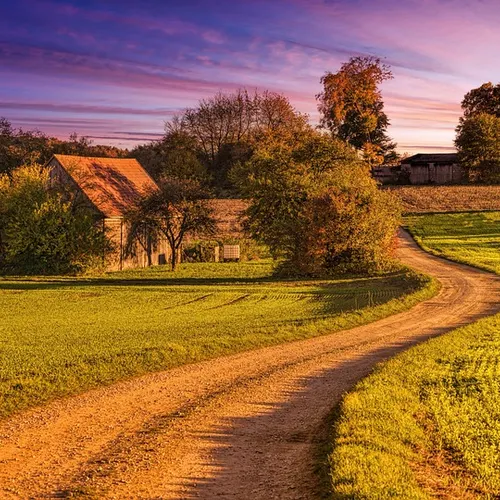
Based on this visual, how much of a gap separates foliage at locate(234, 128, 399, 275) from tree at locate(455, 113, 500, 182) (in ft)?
175

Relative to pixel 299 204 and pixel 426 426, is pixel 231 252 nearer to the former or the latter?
pixel 299 204

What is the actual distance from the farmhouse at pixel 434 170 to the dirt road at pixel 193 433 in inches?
3489

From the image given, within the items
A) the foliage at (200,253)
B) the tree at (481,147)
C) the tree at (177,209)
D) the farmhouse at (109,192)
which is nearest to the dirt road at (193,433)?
the tree at (177,209)

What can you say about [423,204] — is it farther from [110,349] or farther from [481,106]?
[110,349]

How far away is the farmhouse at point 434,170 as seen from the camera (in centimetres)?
10112

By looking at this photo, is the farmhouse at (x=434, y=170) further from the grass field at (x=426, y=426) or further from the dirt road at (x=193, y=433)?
the dirt road at (x=193, y=433)

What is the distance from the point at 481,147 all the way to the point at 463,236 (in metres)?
37.7

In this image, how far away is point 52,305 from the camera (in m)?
31.4

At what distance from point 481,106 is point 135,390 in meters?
115

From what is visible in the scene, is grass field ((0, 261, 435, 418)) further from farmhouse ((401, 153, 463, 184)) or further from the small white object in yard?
farmhouse ((401, 153, 463, 184))

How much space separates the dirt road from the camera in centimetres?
910

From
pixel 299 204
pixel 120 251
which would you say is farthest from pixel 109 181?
pixel 299 204

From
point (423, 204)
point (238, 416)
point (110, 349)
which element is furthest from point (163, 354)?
point (423, 204)

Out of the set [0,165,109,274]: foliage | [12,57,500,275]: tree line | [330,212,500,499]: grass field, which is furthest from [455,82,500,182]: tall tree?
[330,212,500,499]: grass field
